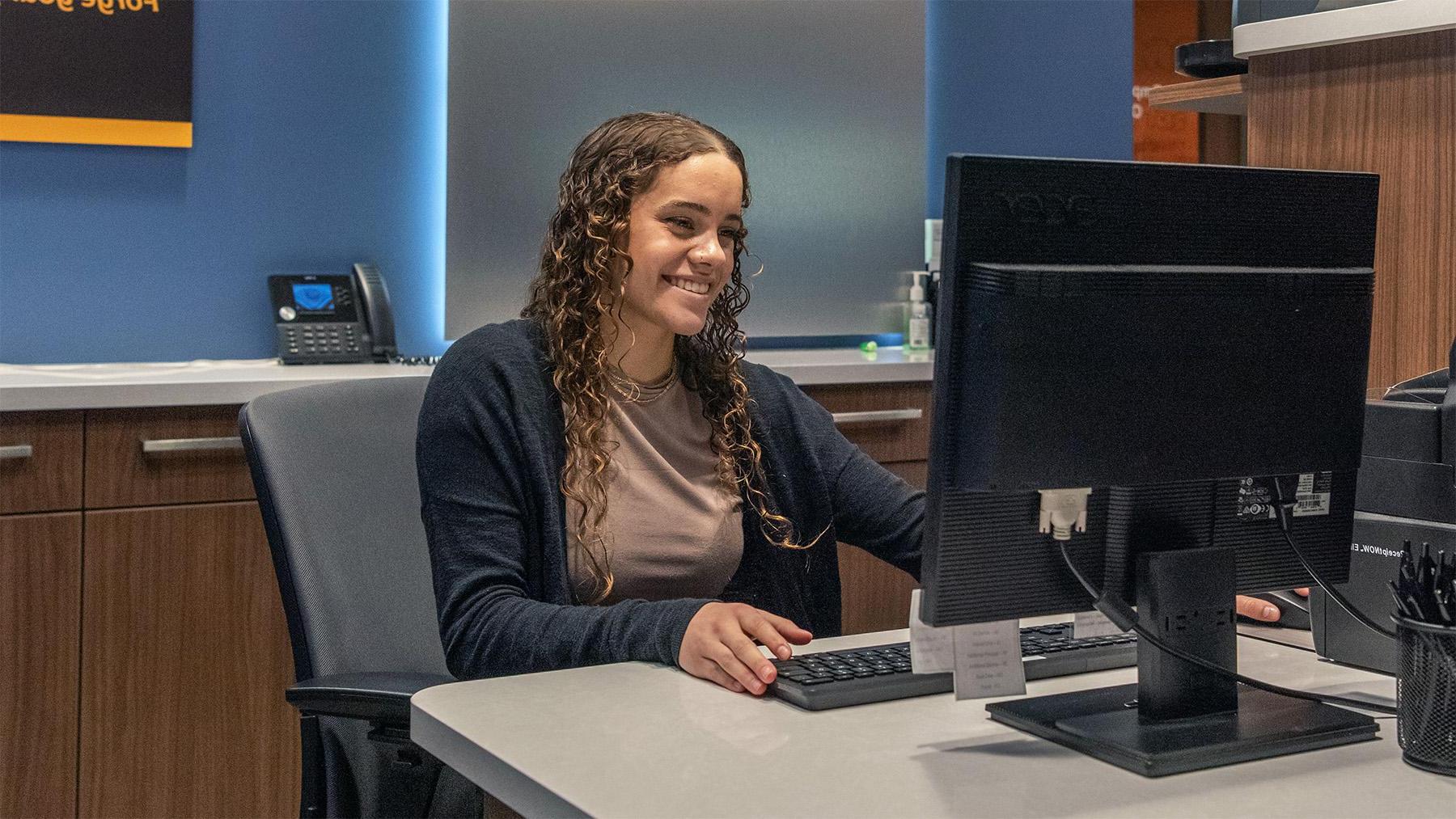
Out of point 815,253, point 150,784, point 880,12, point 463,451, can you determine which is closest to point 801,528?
point 463,451

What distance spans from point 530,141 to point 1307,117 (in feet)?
6.84

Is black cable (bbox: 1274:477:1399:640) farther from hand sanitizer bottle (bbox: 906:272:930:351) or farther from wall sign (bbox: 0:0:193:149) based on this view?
hand sanitizer bottle (bbox: 906:272:930:351)

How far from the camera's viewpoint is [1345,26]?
1.88 m

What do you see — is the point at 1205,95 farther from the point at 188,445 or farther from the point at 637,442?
the point at 188,445

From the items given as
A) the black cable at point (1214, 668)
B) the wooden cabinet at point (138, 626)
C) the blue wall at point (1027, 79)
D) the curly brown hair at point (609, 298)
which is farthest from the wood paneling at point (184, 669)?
the blue wall at point (1027, 79)

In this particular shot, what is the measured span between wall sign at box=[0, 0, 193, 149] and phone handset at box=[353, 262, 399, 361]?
1.63ft

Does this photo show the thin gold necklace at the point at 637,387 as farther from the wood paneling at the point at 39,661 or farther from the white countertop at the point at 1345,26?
the wood paneling at the point at 39,661

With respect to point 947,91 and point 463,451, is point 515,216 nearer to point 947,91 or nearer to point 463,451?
point 947,91

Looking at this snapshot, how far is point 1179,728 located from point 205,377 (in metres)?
2.14

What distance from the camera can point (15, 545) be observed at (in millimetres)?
2504

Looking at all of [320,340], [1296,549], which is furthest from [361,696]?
[320,340]

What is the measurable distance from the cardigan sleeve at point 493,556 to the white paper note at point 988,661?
1.11 ft

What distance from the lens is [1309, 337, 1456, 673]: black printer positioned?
135cm

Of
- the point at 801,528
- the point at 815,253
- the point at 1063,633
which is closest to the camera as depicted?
the point at 1063,633
